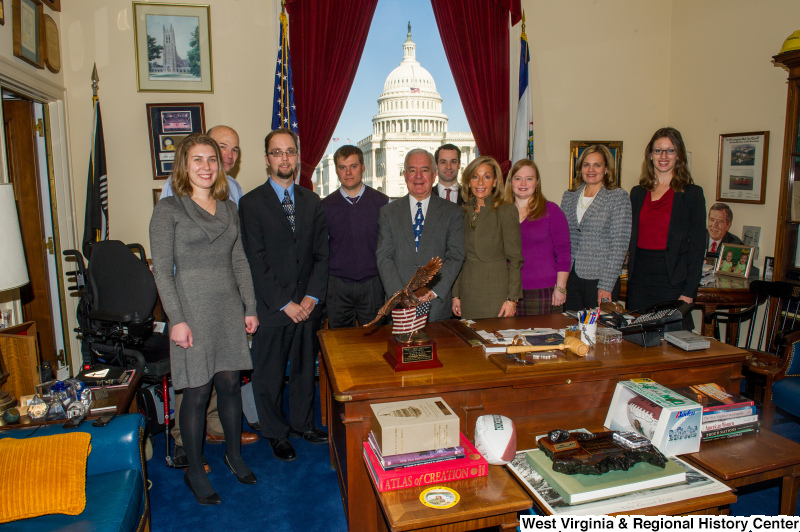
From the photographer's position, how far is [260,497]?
8.15 ft

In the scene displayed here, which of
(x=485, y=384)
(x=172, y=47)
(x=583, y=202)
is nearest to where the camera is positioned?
(x=485, y=384)

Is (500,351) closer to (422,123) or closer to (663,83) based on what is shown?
(422,123)

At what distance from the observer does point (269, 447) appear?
298 cm

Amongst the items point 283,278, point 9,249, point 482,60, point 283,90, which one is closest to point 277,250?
point 283,278

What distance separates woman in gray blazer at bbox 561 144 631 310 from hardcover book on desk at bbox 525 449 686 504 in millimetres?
1367

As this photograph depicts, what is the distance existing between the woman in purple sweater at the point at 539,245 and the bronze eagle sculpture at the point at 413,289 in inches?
46.2

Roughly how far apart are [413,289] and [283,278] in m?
0.97

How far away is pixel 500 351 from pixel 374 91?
3.35 m

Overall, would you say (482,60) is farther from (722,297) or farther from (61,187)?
(61,187)

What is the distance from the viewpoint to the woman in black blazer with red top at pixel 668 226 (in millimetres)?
2900

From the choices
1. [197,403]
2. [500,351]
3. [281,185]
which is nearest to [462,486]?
[500,351]

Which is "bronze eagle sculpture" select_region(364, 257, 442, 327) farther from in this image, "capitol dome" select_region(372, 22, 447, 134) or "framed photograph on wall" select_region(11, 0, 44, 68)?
"capitol dome" select_region(372, 22, 447, 134)

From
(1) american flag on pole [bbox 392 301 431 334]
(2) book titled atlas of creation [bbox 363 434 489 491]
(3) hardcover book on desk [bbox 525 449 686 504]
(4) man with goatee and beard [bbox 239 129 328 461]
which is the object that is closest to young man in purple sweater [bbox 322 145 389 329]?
(4) man with goatee and beard [bbox 239 129 328 461]

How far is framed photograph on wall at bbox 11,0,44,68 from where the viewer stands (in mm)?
3271
